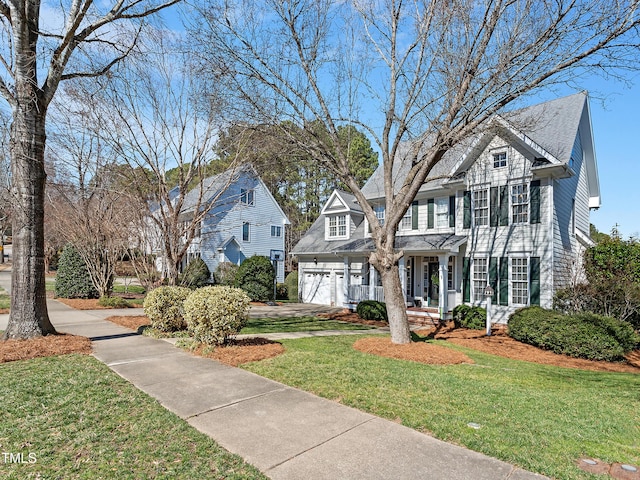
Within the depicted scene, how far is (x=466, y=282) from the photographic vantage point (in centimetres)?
1585

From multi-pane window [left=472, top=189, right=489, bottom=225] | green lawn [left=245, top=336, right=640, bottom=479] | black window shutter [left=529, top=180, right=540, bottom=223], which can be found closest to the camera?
green lawn [left=245, top=336, right=640, bottom=479]

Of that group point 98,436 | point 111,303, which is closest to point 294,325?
point 111,303

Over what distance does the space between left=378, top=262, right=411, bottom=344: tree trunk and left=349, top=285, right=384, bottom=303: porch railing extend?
879cm

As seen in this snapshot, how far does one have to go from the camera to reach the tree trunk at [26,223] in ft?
26.2

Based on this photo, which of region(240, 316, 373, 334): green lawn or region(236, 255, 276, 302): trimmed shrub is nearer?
region(240, 316, 373, 334): green lawn

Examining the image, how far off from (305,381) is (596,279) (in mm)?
11829

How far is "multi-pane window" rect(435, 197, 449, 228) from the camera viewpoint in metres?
17.0

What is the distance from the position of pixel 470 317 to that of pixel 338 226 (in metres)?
9.31

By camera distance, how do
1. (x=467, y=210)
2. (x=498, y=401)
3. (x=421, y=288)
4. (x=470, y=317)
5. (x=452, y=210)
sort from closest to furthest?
(x=498, y=401) < (x=470, y=317) < (x=467, y=210) < (x=452, y=210) < (x=421, y=288)

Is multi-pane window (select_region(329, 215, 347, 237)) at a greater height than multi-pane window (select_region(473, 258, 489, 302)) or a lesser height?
greater

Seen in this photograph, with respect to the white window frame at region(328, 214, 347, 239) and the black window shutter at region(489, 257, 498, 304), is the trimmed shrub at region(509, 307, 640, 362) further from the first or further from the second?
the white window frame at region(328, 214, 347, 239)

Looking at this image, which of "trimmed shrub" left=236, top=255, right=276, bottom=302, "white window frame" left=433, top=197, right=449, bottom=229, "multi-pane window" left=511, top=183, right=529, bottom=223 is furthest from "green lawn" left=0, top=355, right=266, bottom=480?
"trimmed shrub" left=236, top=255, right=276, bottom=302

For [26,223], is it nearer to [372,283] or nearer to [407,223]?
[372,283]

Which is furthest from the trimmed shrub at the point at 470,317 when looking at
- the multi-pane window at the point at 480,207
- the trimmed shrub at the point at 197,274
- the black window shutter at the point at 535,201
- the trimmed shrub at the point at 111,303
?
the trimmed shrub at the point at 111,303
